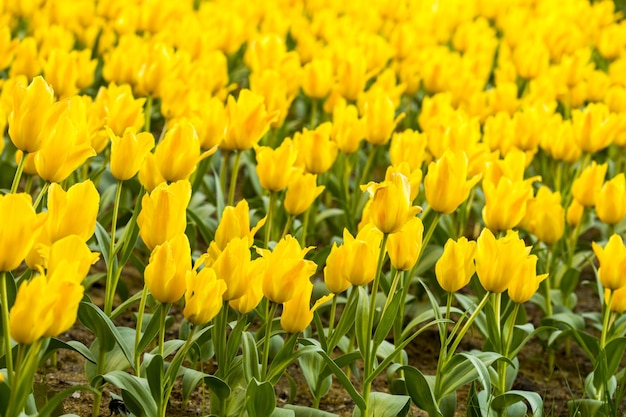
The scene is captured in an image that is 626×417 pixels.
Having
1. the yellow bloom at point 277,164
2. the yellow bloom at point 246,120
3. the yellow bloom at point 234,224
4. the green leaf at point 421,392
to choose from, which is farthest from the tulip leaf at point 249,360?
the yellow bloom at point 246,120

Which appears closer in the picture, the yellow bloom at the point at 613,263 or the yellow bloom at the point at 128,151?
the yellow bloom at the point at 128,151

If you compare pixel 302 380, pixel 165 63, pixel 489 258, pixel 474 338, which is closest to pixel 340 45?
pixel 165 63

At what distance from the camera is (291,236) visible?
208 centimetres

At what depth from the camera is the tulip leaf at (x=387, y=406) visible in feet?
7.49

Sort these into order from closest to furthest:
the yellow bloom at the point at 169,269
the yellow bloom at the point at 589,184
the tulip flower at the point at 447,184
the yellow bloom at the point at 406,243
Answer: the yellow bloom at the point at 169,269 < the yellow bloom at the point at 406,243 < the tulip flower at the point at 447,184 < the yellow bloom at the point at 589,184

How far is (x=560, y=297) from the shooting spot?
3363 millimetres

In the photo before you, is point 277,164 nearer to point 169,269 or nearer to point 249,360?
point 249,360

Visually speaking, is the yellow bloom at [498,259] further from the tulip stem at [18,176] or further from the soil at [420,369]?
the tulip stem at [18,176]

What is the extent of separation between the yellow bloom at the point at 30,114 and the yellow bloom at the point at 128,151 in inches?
7.6

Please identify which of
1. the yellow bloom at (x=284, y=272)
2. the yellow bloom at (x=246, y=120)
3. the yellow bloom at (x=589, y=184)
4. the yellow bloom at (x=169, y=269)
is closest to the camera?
the yellow bloom at (x=169, y=269)

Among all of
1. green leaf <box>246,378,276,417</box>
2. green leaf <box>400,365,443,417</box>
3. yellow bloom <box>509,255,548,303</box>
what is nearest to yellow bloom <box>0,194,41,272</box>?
green leaf <box>246,378,276,417</box>

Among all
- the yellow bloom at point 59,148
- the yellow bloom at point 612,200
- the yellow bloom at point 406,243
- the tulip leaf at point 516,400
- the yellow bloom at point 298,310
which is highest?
the yellow bloom at point 59,148

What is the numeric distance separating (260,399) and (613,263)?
3.10ft

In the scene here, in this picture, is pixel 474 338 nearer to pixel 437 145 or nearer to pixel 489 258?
pixel 437 145
